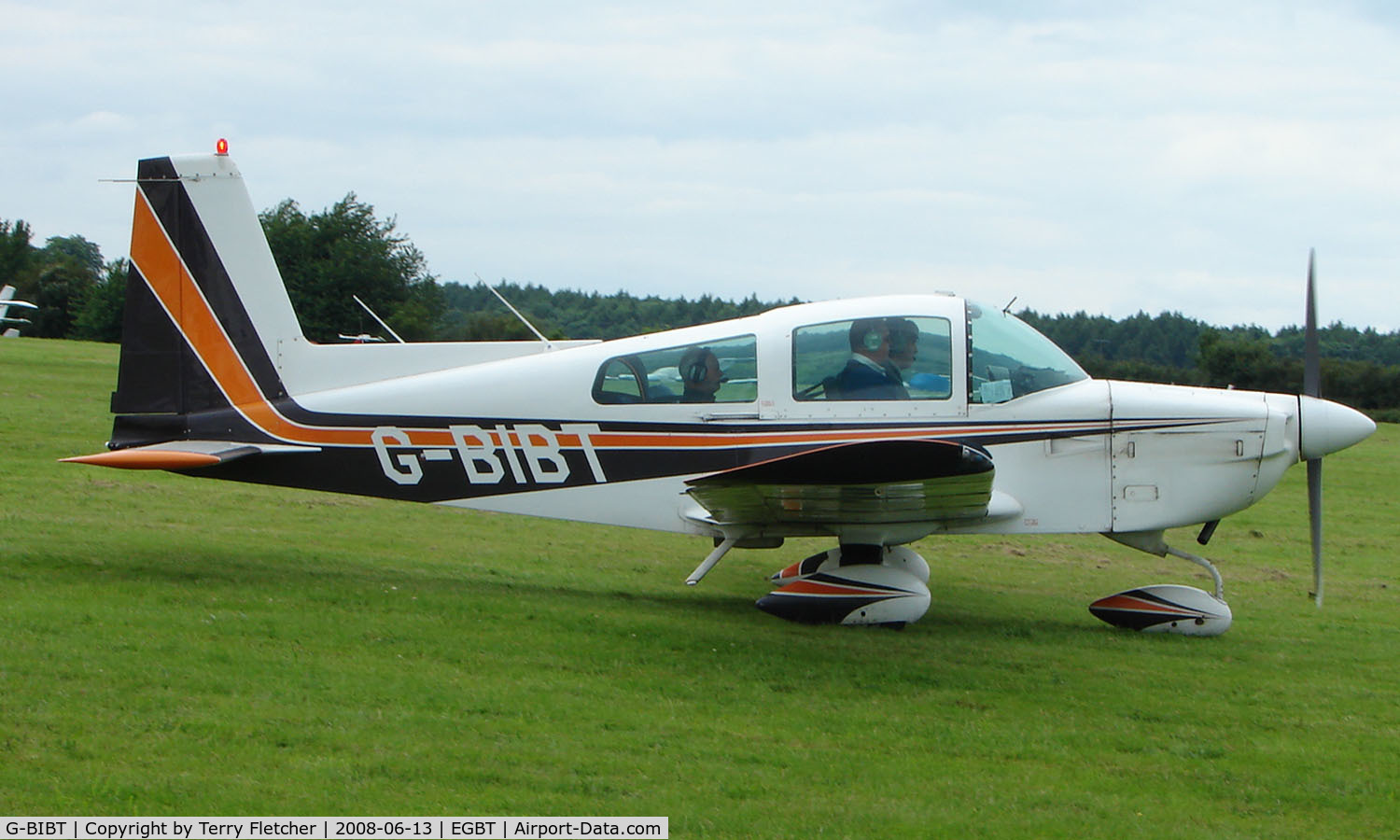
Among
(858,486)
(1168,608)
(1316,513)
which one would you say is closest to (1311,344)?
(1316,513)

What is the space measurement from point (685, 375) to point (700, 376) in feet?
0.36

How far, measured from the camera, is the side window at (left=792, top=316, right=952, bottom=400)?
312 inches

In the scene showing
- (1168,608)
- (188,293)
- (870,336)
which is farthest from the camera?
(188,293)

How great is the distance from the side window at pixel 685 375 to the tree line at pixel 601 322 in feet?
29.1

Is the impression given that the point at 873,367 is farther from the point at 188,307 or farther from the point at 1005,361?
the point at 188,307

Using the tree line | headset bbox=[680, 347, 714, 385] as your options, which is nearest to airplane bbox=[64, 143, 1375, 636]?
headset bbox=[680, 347, 714, 385]

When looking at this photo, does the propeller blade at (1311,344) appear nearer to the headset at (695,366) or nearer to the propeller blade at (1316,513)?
the propeller blade at (1316,513)

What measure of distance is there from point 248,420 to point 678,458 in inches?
127

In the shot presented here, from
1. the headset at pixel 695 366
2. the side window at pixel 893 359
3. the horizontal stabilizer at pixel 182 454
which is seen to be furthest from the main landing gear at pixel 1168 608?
the horizontal stabilizer at pixel 182 454

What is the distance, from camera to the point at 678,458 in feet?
26.9

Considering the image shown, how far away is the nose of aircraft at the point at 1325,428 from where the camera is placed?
8.04 m

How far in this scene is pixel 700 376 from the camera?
8.17 meters

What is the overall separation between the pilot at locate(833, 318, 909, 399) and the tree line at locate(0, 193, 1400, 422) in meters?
9.43

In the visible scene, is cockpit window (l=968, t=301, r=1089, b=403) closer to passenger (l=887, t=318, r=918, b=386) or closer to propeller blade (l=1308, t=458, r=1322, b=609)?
passenger (l=887, t=318, r=918, b=386)
